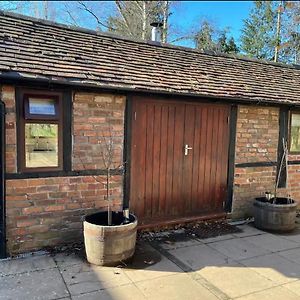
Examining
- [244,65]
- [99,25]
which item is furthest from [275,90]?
[99,25]

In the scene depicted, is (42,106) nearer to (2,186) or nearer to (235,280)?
(2,186)

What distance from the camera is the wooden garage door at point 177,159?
5195 millimetres

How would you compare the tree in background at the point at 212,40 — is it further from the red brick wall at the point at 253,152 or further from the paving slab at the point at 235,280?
the paving slab at the point at 235,280

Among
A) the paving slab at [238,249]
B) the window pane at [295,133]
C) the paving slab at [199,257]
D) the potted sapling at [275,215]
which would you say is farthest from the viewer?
the window pane at [295,133]

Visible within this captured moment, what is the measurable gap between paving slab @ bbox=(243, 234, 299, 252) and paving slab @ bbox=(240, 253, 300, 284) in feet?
0.99

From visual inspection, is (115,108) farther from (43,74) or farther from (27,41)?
(27,41)

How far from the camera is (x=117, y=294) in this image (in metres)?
3.37

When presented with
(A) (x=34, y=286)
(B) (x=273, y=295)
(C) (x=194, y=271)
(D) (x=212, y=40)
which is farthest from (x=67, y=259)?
(D) (x=212, y=40)

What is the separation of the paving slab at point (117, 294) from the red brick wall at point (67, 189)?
1.43 m

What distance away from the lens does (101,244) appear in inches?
157

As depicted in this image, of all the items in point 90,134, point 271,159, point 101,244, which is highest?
point 90,134

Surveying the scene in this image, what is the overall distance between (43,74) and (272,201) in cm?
456

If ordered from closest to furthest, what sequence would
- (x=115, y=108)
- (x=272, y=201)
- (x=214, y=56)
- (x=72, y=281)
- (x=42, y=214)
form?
(x=72, y=281), (x=42, y=214), (x=115, y=108), (x=272, y=201), (x=214, y=56)

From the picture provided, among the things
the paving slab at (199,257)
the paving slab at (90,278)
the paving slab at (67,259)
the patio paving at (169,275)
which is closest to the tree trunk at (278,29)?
the patio paving at (169,275)
